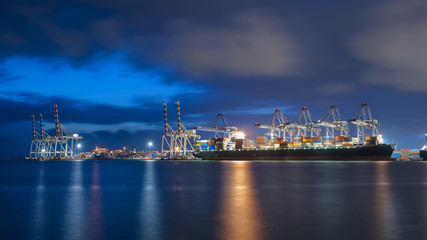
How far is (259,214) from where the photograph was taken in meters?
16.1

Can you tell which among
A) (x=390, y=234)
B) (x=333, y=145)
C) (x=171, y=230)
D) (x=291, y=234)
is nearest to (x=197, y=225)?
(x=171, y=230)

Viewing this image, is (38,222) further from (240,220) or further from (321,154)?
(321,154)

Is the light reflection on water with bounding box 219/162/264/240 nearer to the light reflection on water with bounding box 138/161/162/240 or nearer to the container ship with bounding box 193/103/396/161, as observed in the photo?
the light reflection on water with bounding box 138/161/162/240

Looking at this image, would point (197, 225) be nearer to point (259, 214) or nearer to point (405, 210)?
point (259, 214)

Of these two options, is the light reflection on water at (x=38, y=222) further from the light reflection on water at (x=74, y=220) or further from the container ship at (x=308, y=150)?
the container ship at (x=308, y=150)

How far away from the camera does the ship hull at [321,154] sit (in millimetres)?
115688

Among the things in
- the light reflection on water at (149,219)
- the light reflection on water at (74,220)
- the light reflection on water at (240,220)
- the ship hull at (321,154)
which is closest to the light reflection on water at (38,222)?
the light reflection on water at (74,220)

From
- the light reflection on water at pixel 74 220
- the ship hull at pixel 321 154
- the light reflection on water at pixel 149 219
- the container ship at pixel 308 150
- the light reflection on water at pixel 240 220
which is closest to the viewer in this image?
the light reflection on water at pixel 240 220

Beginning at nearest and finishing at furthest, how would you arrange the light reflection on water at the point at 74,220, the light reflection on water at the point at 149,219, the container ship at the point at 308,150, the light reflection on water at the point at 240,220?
the light reflection on water at the point at 240,220
the light reflection on water at the point at 149,219
the light reflection on water at the point at 74,220
the container ship at the point at 308,150

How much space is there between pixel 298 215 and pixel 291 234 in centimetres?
406

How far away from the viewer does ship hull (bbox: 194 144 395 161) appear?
11569 centimetres

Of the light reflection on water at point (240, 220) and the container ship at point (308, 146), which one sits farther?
the container ship at point (308, 146)

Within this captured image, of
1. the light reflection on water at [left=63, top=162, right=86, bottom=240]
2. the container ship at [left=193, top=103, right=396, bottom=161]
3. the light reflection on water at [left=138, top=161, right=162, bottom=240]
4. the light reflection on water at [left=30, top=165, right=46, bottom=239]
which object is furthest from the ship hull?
the light reflection on water at [left=30, top=165, right=46, bottom=239]

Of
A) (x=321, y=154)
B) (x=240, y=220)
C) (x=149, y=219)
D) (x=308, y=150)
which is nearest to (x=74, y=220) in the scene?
(x=149, y=219)
